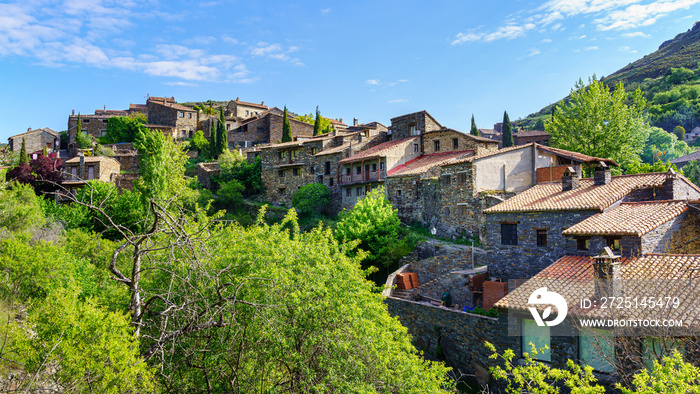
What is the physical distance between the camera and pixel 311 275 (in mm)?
11438

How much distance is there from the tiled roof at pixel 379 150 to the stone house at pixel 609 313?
2141 centimetres

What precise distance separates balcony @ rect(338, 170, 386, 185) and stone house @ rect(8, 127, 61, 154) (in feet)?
157

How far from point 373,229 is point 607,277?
16766mm

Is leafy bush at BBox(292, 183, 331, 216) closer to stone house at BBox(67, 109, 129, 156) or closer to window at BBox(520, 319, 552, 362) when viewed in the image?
window at BBox(520, 319, 552, 362)

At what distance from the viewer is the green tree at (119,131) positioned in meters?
62.8

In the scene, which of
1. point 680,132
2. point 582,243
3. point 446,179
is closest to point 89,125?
point 446,179

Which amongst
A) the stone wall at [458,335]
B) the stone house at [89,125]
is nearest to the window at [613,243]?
the stone wall at [458,335]

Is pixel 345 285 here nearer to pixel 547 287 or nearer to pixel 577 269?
pixel 547 287

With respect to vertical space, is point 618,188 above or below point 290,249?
above

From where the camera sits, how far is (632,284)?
13.1 m

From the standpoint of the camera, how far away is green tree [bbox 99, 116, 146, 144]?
62750 millimetres

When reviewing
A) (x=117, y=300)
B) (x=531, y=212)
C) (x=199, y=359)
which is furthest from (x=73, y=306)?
(x=531, y=212)

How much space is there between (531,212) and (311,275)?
1332cm

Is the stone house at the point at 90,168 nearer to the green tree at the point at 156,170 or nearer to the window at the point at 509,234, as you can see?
the green tree at the point at 156,170
